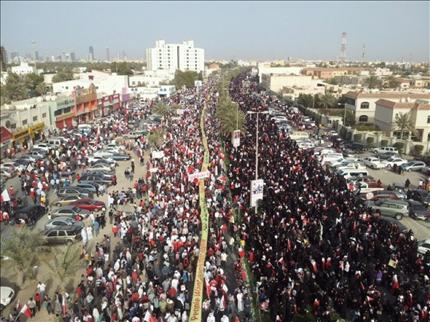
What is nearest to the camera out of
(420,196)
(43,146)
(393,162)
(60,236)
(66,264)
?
(66,264)

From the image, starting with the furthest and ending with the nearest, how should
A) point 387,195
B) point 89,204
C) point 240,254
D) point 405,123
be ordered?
point 405,123, point 387,195, point 89,204, point 240,254

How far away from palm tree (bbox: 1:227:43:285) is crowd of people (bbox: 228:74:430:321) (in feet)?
22.1

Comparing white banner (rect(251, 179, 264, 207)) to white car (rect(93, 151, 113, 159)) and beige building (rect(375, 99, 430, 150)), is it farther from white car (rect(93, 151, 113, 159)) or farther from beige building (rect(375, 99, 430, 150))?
beige building (rect(375, 99, 430, 150))

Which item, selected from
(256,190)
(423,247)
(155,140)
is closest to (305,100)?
(155,140)

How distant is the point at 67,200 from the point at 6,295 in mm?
9480

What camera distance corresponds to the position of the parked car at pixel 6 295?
1216 centimetres

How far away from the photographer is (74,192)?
22.2m

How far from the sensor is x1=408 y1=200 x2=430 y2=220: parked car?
19609 millimetres

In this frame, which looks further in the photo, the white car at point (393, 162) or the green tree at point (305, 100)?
the green tree at point (305, 100)

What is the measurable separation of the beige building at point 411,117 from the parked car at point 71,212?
89.9ft

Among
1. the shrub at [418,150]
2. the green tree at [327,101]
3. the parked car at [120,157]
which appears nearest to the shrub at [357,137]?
the shrub at [418,150]

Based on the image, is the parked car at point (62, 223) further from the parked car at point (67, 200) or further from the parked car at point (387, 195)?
the parked car at point (387, 195)

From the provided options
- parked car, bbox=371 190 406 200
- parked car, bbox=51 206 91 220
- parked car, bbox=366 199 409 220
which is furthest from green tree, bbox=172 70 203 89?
parked car, bbox=366 199 409 220

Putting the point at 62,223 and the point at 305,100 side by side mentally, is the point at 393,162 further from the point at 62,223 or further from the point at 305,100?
the point at 305,100
